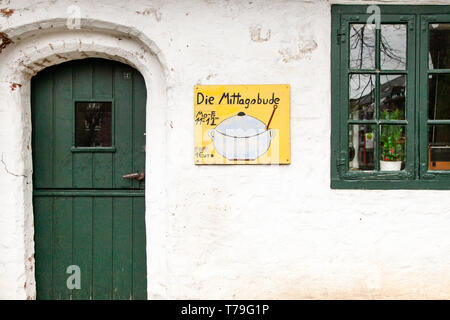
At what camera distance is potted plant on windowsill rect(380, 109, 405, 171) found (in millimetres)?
2803

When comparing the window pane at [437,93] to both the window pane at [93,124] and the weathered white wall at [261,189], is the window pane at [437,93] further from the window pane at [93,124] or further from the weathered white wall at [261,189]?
the window pane at [93,124]

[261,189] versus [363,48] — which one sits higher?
[363,48]

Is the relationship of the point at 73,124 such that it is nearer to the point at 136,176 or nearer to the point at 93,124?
the point at 93,124

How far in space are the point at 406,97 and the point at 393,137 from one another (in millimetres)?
338

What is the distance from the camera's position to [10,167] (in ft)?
9.29

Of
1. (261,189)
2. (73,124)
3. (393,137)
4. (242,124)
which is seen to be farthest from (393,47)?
(73,124)

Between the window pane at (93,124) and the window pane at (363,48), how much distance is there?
2.12 meters

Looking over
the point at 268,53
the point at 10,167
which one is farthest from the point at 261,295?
the point at 10,167

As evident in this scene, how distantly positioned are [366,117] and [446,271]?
4.57 ft

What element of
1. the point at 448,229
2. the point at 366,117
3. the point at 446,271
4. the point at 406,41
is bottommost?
the point at 446,271

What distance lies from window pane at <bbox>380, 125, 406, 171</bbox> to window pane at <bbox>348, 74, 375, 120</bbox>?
0.18 metres

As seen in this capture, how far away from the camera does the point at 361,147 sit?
2.82 meters

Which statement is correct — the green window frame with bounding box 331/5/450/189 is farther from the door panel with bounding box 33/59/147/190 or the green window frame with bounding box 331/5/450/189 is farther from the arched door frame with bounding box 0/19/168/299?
the door panel with bounding box 33/59/147/190
